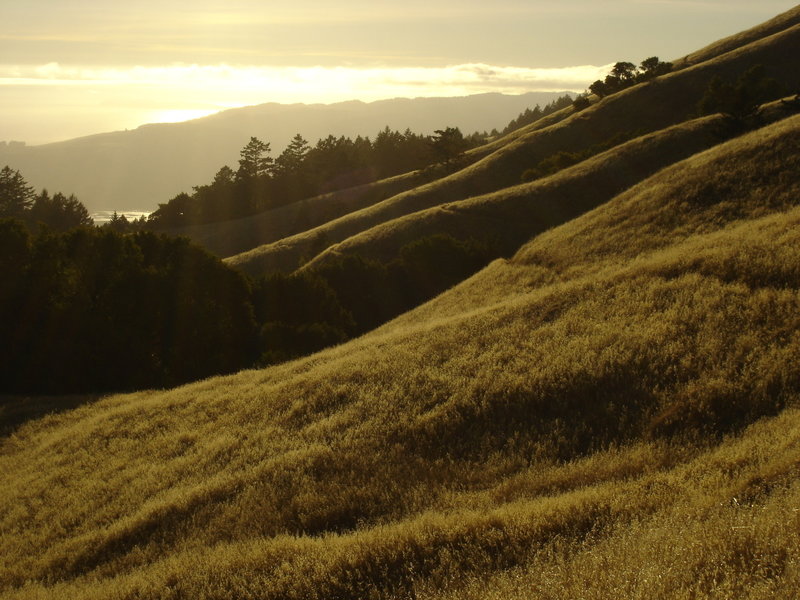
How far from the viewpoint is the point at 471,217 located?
57.9 m

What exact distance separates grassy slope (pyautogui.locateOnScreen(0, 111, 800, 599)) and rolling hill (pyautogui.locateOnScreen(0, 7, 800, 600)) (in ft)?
0.15

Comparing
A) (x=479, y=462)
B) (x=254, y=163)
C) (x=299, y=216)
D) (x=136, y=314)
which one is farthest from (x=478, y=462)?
(x=254, y=163)

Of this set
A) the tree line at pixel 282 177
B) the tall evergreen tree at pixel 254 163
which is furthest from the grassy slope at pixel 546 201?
the tall evergreen tree at pixel 254 163

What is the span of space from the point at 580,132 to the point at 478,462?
84011 mm

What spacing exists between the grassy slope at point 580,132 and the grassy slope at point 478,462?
54.5 metres

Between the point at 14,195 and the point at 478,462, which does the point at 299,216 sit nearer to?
the point at 14,195

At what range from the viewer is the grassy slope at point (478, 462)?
7324mm

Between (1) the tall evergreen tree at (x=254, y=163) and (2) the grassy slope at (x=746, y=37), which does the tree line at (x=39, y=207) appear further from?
(2) the grassy slope at (x=746, y=37)

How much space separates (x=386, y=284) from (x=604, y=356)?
32.0 meters

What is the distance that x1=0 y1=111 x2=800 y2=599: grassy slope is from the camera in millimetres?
7324

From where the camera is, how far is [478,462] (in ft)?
38.6

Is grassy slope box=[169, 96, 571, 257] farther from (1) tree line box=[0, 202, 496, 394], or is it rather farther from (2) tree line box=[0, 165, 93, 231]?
(1) tree line box=[0, 202, 496, 394]

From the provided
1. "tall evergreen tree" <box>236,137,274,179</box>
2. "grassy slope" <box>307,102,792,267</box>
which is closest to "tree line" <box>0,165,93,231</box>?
"tall evergreen tree" <box>236,137,274,179</box>

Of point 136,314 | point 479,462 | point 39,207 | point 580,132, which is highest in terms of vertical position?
point 39,207
